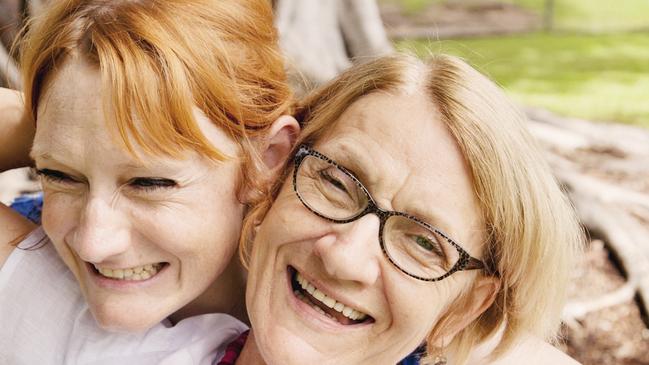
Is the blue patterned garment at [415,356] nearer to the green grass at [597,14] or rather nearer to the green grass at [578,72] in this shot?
the green grass at [578,72]

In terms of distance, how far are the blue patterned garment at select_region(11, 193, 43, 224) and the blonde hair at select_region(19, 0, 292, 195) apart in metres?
0.66

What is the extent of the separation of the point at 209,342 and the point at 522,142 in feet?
3.44

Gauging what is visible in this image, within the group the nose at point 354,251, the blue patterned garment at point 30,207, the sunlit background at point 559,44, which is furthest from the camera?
the sunlit background at point 559,44

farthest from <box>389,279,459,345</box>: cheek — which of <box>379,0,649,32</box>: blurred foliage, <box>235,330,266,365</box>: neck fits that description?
<box>379,0,649,32</box>: blurred foliage

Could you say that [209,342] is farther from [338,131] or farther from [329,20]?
[329,20]

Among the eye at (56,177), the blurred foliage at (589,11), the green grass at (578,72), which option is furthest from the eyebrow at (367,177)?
the blurred foliage at (589,11)

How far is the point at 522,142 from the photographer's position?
6.68 feet

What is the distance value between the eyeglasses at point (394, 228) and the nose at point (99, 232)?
458 mm

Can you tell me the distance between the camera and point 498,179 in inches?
76.3

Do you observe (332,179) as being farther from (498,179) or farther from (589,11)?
(589,11)

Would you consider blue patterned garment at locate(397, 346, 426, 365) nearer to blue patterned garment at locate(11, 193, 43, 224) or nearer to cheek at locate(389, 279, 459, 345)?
cheek at locate(389, 279, 459, 345)

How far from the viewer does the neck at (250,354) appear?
2268 millimetres

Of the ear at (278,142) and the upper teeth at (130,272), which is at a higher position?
the ear at (278,142)

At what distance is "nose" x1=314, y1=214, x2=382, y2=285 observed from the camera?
1888mm
